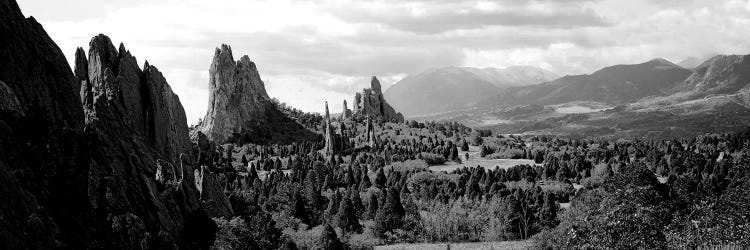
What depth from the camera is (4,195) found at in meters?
47.4

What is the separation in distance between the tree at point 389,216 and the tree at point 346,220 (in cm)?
A: 339

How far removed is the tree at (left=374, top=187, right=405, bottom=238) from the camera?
115 m

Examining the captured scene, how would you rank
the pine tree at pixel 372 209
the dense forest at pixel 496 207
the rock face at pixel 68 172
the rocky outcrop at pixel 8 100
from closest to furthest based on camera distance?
the rock face at pixel 68 172 → the rocky outcrop at pixel 8 100 → the dense forest at pixel 496 207 → the pine tree at pixel 372 209

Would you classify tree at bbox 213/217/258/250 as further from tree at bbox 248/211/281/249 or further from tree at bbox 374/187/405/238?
tree at bbox 374/187/405/238

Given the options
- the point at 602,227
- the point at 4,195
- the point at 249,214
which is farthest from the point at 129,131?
the point at 602,227

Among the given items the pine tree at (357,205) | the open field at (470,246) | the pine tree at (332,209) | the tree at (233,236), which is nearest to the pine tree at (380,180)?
the pine tree at (357,205)

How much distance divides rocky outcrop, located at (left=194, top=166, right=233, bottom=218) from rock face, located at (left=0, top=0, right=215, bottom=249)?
710 cm

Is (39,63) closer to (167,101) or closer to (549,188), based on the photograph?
(167,101)

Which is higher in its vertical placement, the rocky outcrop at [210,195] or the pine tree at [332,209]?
the rocky outcrop at [210,195]

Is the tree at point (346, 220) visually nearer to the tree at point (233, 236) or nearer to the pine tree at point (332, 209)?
the pine tree at point (332, 209)

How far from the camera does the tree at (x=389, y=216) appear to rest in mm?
115375

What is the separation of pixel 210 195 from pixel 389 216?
1422 inches

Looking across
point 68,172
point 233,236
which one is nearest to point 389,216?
point 233,236

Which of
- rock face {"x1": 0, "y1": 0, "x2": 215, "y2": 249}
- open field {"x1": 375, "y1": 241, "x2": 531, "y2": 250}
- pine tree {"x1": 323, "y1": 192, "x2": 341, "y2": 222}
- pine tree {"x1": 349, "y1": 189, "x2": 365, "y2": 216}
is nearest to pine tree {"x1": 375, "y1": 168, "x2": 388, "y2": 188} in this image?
pine tree {"x1": 349, "y1": 189, "x2": 365, "y2": 216}
